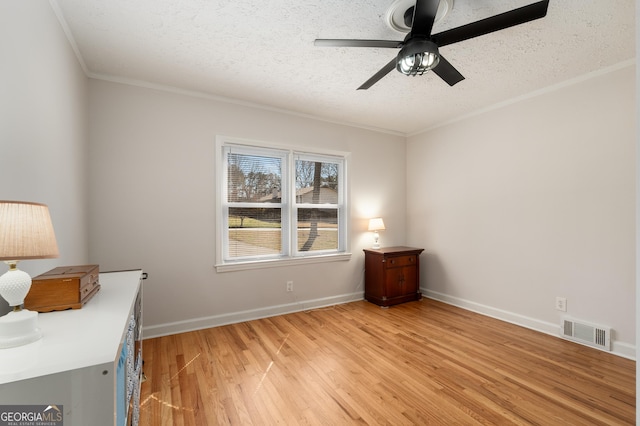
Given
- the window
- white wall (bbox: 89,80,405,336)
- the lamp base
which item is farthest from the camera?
the window

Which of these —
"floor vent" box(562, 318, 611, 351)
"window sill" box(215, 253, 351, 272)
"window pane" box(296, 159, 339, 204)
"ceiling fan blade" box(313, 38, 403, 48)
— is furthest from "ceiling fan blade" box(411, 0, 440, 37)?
"floor vent" box(562, 318, 611, 351)

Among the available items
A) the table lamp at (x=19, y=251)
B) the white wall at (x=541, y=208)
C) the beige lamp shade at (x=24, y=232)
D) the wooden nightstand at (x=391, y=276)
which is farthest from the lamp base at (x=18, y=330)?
the white wall at (x=541, y=208)

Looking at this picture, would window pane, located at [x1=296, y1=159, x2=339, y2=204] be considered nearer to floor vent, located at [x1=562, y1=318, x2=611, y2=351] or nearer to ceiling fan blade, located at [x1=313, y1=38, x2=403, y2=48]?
ceiling fan blade, located at [x1=313, y1=38, x2=403, y2=48]

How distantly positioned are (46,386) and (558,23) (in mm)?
3237

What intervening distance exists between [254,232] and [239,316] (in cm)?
99

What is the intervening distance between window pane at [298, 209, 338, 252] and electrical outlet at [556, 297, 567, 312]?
2577 mm

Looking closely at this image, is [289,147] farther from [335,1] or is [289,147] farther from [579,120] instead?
[579,120]

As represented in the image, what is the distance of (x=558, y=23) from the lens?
2.01 meters

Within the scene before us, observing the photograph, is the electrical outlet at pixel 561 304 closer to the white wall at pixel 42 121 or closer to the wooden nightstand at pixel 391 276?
the wooden nightstand at pixel 391 276

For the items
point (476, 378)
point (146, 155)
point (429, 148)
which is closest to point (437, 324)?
point (476, 378)

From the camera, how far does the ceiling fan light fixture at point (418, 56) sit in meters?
1.71

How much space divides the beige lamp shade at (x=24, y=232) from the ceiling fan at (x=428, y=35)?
5.32 feet

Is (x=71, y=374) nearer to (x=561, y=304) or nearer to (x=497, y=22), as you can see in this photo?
(x=497, y=22)

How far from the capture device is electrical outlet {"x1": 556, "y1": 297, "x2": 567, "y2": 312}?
9.69ft
